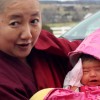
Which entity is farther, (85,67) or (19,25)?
(85,67)

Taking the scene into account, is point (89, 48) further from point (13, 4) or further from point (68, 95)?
point (13, 4)

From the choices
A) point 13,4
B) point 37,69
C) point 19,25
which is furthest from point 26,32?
point 37,69

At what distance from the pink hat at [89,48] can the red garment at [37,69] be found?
0.07 metres

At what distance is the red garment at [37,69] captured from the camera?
233 cm

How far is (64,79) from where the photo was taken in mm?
2699

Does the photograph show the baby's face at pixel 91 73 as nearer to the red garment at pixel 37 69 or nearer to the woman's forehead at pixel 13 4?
the red garment at pixel 37 69

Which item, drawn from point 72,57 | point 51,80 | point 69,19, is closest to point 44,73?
point 51,80

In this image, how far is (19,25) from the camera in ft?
7.63

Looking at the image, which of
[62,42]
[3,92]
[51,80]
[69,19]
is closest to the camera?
[3,92]

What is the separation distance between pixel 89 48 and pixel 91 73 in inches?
6.2

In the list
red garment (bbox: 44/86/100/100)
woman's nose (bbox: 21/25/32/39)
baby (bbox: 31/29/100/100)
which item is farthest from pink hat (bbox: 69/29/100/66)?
woman's nose (bbox: 21/25/32/39)

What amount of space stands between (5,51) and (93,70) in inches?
23.1

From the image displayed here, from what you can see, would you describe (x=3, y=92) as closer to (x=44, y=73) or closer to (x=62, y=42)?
(x=44, y=73)

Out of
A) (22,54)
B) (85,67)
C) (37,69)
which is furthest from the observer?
(85,67)
